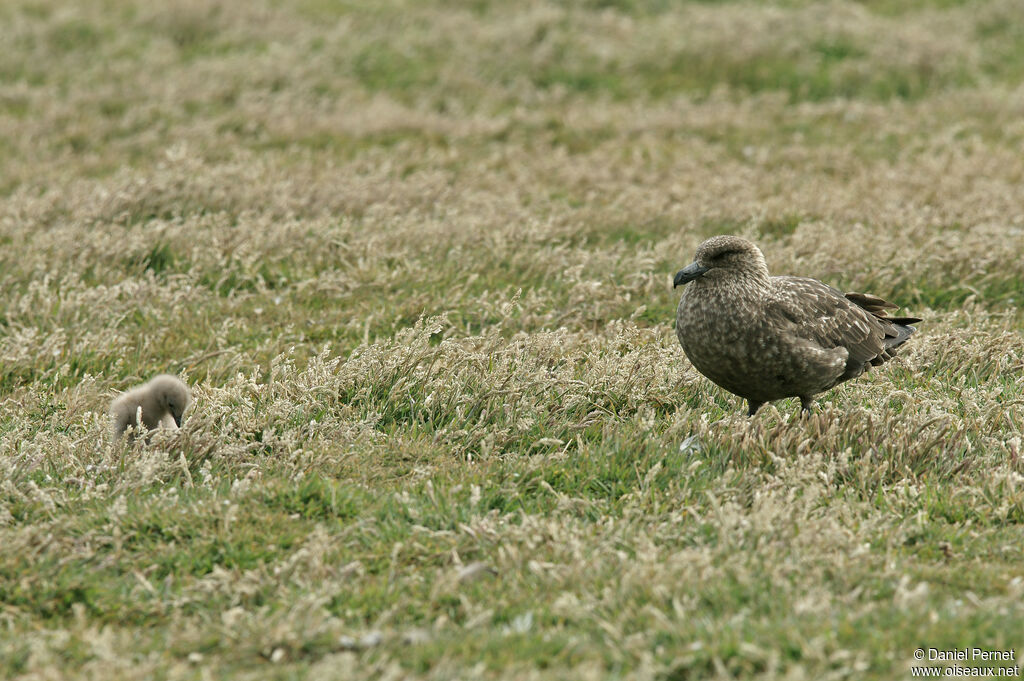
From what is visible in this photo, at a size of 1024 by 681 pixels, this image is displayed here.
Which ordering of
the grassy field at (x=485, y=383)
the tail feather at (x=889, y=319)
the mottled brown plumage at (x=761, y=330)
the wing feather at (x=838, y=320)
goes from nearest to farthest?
1. the grassy field at (x=485, y=383)
2. the mottled brown plumage at (x=761, y=330)
3. the wing feather at (x=838, y=320)
4. the tail feather at (x=889, y=319)

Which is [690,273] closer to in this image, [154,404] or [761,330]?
[761,330]

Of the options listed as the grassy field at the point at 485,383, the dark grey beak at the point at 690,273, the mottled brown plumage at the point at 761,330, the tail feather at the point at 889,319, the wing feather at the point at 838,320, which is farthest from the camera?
the tail feather at the point at 889,319

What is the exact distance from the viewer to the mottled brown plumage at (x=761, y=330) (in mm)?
6008

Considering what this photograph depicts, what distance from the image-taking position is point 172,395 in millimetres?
6359

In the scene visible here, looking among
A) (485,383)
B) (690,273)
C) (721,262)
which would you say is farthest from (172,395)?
(721,262)

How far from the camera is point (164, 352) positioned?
7.66 m

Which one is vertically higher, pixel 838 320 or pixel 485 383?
pixel 838 320

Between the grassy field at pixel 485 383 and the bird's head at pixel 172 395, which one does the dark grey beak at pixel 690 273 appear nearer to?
the grassy field at pixel 485 383

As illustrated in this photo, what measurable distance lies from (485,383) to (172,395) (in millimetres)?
1791

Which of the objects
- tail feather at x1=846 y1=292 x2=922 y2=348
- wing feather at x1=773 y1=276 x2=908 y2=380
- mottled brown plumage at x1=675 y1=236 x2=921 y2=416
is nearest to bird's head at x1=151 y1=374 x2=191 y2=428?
mottled brown plumage at x1=675 y1=236 x2=921 y2=416

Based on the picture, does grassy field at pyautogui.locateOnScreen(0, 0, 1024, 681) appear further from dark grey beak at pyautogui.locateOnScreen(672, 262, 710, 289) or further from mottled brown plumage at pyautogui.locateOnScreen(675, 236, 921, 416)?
dark grey beak at pyautogui.locateOnScreen(672, 262, 710, 289)

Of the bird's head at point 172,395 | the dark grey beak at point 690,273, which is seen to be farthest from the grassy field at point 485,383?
the dark grey beak at point 690,273

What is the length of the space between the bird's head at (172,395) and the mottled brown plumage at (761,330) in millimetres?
2860

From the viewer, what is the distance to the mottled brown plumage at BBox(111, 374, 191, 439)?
6363 millimetres
